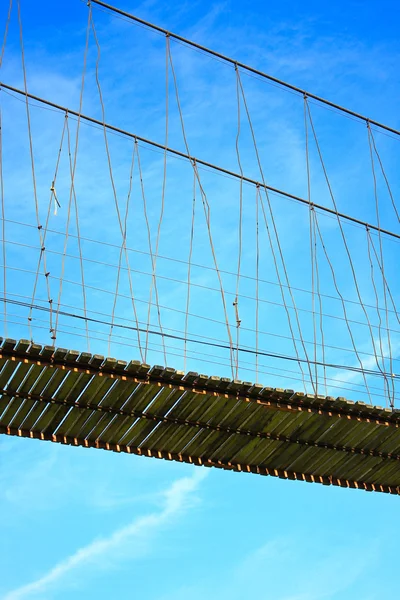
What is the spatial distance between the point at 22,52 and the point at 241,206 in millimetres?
4424

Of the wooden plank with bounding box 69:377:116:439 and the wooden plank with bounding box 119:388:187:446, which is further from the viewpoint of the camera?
the wooden plank with bounding box 119:388:187:446

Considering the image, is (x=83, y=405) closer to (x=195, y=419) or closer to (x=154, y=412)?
(x=154, y=412)

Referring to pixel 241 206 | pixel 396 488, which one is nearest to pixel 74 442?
pixel 241 206

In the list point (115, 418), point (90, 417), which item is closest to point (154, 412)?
point (115, 418)

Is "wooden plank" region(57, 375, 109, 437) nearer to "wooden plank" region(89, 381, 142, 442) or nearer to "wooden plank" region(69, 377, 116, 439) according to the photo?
"wooden plank" region(69, 377, 116, 439)

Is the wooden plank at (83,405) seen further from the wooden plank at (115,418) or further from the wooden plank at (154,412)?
the wooden plank at (154,412)

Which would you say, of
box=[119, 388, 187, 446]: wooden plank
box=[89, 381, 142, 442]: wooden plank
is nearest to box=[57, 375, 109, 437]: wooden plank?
box=[89, 381, 142, 442]: wooden plank

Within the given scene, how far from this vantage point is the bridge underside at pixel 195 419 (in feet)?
48.4

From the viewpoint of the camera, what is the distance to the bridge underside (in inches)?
581

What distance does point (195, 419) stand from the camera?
53.1 ft

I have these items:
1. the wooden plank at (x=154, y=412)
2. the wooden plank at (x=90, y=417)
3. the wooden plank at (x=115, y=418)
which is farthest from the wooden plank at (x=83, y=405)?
the wooden plank at (x=154, y=412)

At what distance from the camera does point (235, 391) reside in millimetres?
15984

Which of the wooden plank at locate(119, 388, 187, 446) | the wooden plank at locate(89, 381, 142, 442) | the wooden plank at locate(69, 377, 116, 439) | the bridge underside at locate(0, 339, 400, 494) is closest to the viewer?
the bridge underside at locate(0, 339, 400, 494)

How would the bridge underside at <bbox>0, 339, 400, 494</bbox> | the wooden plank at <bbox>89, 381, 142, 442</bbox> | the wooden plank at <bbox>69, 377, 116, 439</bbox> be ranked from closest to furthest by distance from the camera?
the bridge underside at <bbox>0, 339, 400, 494</bbox>, the wooden plank at <bbox>69, 377, 116, 439</bbox>, the wooden plank at <bbox>89, 381, 142, 442</bbox>
